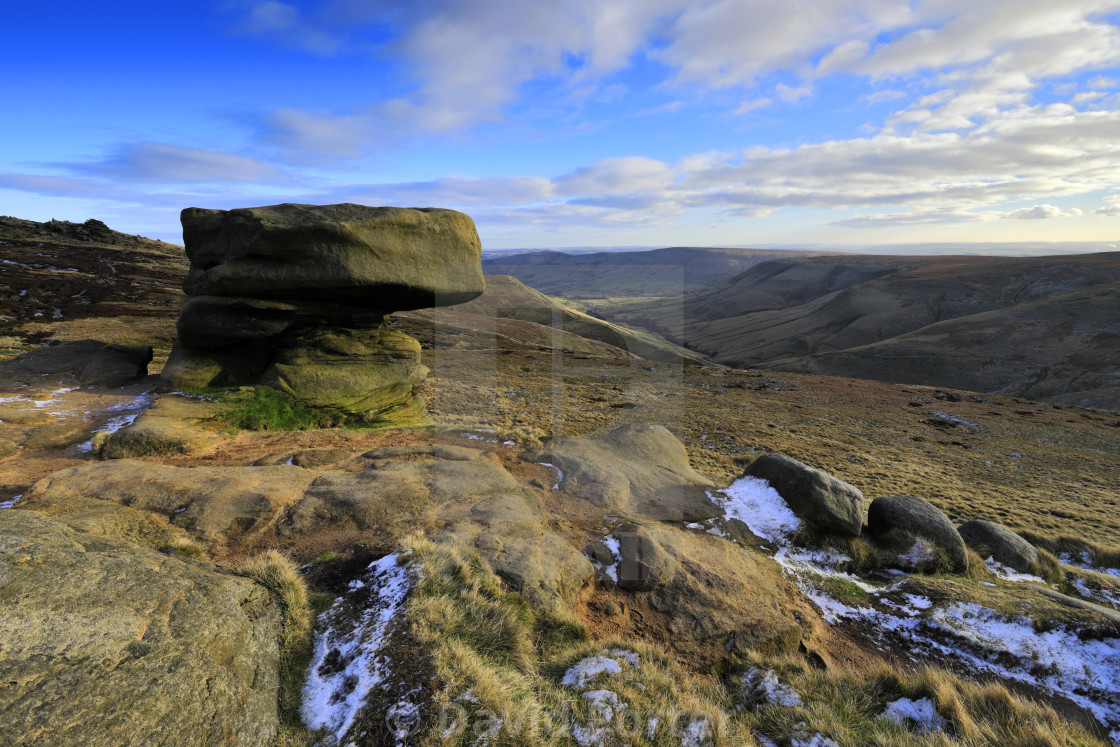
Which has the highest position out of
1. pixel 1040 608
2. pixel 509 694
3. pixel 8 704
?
pixel 8 704

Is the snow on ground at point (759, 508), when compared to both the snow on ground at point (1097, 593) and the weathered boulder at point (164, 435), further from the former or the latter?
the weathered boulder at point (164, 435)

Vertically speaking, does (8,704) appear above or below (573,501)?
above

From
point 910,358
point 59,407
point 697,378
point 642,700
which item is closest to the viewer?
point 642,700

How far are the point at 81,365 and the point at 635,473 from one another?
2111 centimetres

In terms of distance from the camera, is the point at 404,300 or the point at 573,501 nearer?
the point at 573,501

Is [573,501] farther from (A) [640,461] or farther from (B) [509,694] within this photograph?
(B) [509,694]

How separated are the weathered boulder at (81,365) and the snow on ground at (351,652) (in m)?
17.8

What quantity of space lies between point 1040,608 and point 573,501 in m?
8.95

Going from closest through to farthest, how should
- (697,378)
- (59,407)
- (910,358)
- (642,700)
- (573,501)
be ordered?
(642,700), (573,501), (59,407), (697,378), (910,358)

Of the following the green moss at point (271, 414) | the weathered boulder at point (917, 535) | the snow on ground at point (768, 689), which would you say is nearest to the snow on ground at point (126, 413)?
the green moss at point (271, 414)

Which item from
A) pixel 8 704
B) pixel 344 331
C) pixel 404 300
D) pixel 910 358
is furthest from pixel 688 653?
pixel 910 358

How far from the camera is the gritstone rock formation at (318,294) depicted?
15273mm

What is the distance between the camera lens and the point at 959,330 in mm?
65188

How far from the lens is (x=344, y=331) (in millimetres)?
18953
